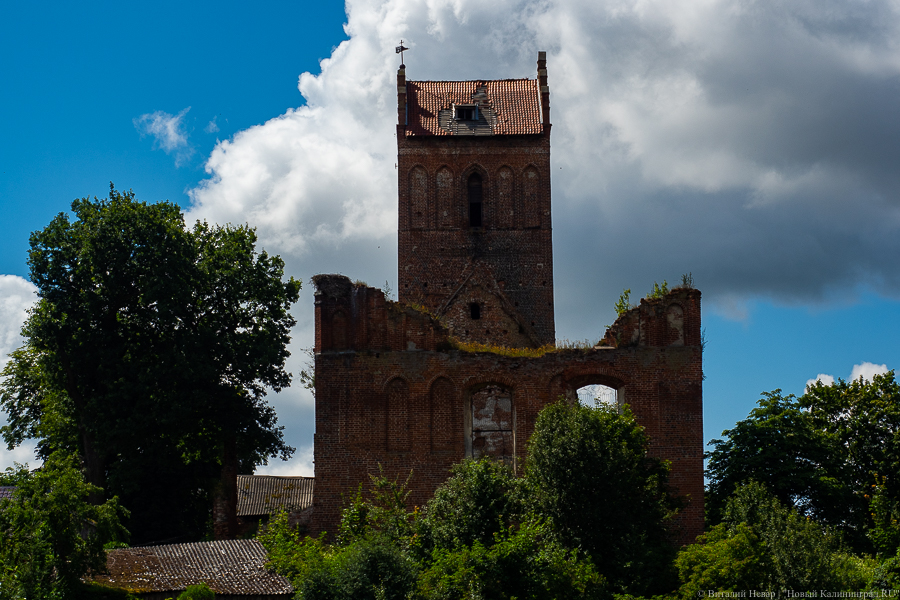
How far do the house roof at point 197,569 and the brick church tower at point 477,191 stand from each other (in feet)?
64.2

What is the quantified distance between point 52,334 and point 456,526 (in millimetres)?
13646

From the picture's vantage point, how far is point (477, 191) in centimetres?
4519

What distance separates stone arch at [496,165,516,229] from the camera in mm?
44656

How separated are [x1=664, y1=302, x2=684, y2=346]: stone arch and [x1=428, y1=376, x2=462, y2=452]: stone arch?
17.4 ft

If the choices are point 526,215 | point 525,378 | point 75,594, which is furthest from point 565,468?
point 526,215

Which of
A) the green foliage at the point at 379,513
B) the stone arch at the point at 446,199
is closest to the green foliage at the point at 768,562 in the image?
the green foliage at the point at 379,513

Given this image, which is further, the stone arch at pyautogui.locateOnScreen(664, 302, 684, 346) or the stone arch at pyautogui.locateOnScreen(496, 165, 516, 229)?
the stone arch at pyautogui.locateOnScreen(496, 165, 516, 229)

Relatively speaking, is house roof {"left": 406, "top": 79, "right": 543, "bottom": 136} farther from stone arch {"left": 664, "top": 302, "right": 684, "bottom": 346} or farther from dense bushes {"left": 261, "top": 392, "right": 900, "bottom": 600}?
dense bushes {"left": 261, "top": 392, "right": 900, "bottom": 600}

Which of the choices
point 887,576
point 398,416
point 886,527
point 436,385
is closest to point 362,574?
point 398,416

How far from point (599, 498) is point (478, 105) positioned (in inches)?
1039

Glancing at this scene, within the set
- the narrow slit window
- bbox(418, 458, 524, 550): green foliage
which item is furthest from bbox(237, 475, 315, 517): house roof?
bbox(418, 458, 524, 550): green foliage

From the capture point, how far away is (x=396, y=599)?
65.2ft

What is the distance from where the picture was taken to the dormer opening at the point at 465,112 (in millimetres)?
45531

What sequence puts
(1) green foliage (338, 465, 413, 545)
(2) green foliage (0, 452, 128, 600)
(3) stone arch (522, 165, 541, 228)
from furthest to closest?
(3) stone arch (522, 165, 541, 228) < (1) green foliage (338, 465, 413, 545) < (2) green foliage (0, 452, 128, 600)
